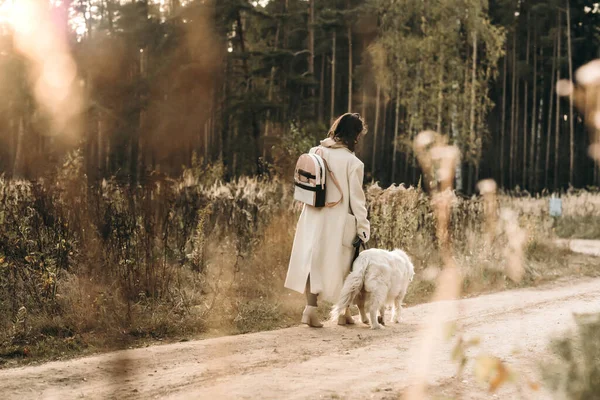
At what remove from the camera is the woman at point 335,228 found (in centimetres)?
777

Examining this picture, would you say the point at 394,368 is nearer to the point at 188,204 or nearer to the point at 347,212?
the point at 347,212

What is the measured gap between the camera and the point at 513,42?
46.4m

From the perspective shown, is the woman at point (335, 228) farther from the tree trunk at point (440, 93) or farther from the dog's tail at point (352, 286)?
the tree trunk at point (440, 93)

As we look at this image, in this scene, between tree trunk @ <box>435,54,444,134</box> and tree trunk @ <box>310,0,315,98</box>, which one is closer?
tree trunk @ <box>435,54,444,134</box>

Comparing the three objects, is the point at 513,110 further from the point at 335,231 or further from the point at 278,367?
the point at 278,367

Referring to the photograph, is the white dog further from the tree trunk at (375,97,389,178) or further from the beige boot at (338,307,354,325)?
the tree trunk at (375,97,389,178)

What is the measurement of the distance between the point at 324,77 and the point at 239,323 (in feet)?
144

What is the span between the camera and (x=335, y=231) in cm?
782

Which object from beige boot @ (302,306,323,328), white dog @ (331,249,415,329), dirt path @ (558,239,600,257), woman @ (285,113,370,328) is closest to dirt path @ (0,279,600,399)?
beige boot @ (302,306,323,328)

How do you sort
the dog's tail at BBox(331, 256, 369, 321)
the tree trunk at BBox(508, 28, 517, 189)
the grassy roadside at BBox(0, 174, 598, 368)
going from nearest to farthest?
the grassy roadside at BBox(0, 174, 598, 368) < the dog's tail at BBox(331, 256, 369, 321) < the tree trunk at BBox(508, 28, 517, 189)

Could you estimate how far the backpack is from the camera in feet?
25.3

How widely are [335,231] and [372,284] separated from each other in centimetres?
70

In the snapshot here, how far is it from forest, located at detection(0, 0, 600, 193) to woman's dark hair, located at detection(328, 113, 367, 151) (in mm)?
12695

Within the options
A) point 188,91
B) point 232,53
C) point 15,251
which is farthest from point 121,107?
point 15,251
